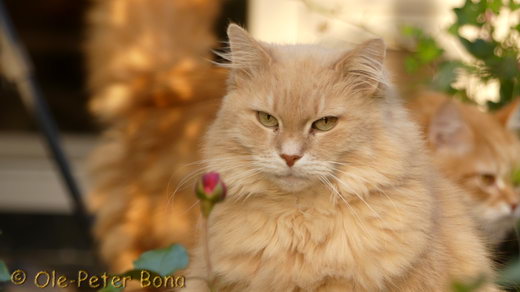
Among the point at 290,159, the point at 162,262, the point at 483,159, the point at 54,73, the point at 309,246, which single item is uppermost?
the point at 290,159

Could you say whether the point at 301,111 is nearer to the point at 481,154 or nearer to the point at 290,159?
the point at 290,159

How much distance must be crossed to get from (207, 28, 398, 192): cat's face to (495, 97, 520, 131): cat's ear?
4.05 feet

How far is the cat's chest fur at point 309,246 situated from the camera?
2166mm

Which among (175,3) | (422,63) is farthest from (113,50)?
(422,63)

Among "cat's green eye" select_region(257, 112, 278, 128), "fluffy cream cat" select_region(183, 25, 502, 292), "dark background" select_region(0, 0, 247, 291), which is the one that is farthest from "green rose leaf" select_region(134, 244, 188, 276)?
"dark background" select_region(0, 0, 247, 291)

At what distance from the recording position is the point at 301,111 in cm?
221

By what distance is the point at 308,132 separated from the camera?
2.22 metres

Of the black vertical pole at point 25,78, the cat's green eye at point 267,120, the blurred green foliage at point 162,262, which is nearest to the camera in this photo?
the blurred green foliage at point 162,262

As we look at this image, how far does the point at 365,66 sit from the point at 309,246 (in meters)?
0.50

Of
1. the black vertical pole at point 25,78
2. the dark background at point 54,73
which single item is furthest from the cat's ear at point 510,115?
the dark background at point 54,73

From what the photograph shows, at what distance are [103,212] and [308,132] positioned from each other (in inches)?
78.4

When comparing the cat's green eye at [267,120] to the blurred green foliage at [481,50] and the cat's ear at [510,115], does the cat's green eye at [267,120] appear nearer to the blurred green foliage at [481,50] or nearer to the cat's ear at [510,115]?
the blurred green foliage at [481,50]

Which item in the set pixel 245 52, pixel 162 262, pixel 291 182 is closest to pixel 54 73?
pixel 245 52

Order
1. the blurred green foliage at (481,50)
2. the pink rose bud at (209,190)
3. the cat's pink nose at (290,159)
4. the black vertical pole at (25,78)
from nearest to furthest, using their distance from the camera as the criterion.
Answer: the pink rose bud at (209,190) → the cat's pink nose at (290,159) → the blurred green foliage at (481,50) → the black vertical pole at (25,78)
